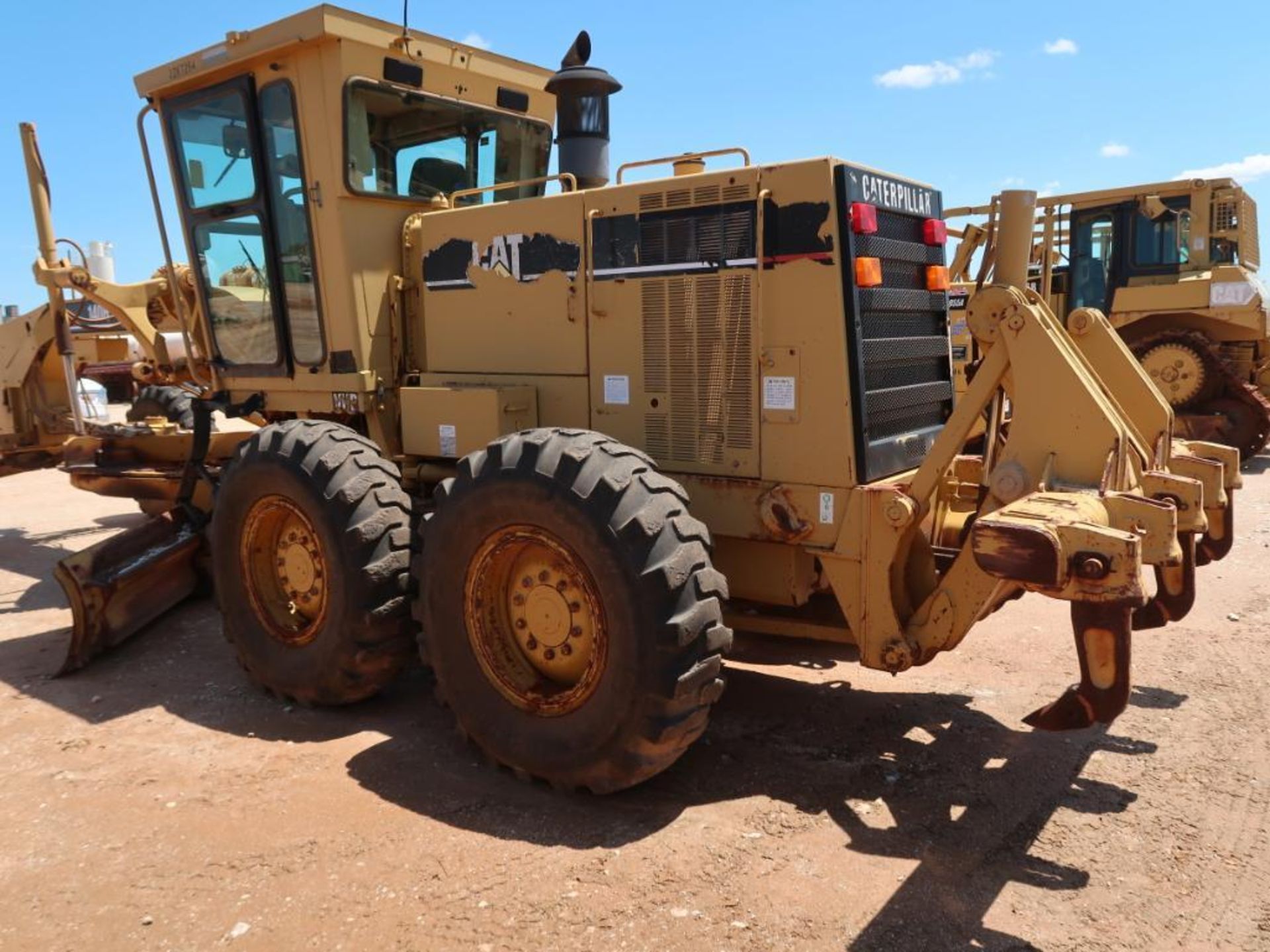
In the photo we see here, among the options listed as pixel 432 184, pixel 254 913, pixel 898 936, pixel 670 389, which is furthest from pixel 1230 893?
pixel 432 184

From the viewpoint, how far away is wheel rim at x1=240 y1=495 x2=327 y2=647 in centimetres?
479

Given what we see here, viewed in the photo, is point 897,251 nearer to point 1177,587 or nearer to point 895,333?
point 895,333

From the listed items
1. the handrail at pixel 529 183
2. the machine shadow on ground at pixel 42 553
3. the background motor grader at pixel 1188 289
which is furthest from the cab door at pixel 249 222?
the background motor grader at pixel 1188 289

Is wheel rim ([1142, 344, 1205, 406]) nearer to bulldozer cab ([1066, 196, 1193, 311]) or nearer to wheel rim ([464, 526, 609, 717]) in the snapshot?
bulldozer cab ([1066, 196, 1193, 311])

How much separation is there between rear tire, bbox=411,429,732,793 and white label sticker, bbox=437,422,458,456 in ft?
2.68

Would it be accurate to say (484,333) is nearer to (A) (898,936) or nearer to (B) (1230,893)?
(A) (898,936)

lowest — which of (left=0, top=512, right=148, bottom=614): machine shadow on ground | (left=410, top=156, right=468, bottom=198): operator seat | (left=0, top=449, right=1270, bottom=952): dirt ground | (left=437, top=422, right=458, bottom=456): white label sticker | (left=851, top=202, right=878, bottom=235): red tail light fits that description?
(left=0, top=449, right=1270, bottom=952): dirt ground

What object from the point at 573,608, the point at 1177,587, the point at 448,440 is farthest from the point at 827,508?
the point at 448,440

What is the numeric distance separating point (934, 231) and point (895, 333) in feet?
1.94

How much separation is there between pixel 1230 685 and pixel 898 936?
2970 mm

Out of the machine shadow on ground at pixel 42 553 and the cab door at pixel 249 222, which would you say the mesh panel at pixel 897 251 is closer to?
the cab door at pixel 249 222

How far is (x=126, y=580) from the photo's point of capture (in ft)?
18.6

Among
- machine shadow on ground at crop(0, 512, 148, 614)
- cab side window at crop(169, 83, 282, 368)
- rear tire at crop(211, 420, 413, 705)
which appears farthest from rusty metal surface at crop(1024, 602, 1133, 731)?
machine shadow on ground at crop(0, 512, 148, 614)

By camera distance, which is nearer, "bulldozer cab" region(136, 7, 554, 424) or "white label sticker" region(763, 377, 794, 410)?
"white label sticker" region(763, 377, 794, 410)
